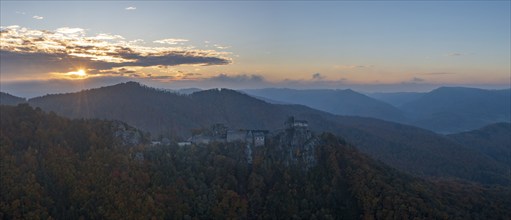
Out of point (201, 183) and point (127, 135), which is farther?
point (127, 135)

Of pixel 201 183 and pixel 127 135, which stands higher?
pixel 127 135

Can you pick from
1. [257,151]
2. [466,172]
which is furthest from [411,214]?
[466,172]

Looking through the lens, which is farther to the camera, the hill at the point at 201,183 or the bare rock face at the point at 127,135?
the bare rock face at the point at 127,135

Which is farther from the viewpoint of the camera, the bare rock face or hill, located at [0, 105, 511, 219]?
the bare rock face

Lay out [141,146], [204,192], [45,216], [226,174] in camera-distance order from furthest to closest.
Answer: [141,146], [226,174], [204,192], [45,216]

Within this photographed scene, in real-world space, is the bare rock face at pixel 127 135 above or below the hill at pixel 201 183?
above

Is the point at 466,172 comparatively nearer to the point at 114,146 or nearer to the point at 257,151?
the point at 257,151

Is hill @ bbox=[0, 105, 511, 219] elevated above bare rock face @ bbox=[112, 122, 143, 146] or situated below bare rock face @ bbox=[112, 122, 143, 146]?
below

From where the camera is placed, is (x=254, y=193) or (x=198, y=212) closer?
(x=198, y=212)
